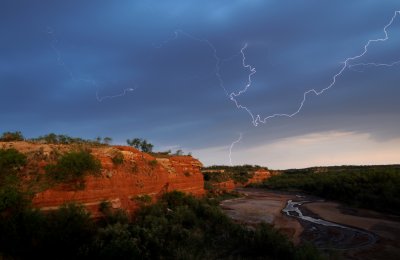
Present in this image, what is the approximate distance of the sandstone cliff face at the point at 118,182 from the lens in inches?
727

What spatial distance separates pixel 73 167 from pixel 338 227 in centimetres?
2054

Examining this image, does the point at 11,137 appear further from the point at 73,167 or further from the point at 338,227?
the point at 338,227

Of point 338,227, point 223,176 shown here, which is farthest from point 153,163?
point 223,176

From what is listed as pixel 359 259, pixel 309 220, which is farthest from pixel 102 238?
pixel 309 220

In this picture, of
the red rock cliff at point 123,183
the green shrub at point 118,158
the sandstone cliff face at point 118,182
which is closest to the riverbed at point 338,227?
the red rock cliff at point 123,183

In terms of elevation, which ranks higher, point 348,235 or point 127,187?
point 127,187

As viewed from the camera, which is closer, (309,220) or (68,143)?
(68,143)

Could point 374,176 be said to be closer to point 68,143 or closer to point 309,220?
point 309,220

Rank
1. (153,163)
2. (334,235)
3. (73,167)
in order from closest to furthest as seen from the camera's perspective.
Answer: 1. (73,167)
2. (334,235)
3. (153,163)

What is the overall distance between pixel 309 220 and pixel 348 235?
7.42 meters

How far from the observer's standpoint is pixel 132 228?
18406 millimetres

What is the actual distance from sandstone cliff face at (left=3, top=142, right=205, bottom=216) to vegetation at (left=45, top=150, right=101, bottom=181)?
1.38ft

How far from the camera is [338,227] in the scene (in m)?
28.0

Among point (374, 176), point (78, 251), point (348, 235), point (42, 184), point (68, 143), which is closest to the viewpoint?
point (78, 251)
